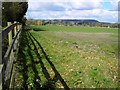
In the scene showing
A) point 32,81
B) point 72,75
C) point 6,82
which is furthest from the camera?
point 72,75

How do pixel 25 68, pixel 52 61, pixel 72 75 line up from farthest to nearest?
pixel 52 61 < pixel 72 75 < pixel 25 68

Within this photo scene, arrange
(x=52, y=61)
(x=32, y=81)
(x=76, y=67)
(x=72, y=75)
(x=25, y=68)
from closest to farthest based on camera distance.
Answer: (x=32, y=81)
(x=25, y=68)
(x=72, y=75)
(x=76, y=67)
(x=52, y=61)

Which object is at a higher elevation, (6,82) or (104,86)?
(6,82)

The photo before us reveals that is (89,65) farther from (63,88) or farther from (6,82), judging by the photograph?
(6,82)

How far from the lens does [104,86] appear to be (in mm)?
8758

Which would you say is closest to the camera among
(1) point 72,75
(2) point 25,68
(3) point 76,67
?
(2) point 25,68

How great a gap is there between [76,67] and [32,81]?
9.53ft

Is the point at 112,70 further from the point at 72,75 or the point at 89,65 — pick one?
the point at 72,75

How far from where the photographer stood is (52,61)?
11.0 m

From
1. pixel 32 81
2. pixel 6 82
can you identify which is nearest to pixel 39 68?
pixel 32 81

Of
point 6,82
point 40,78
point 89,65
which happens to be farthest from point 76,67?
point 6,82

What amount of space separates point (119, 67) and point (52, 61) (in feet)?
8.00

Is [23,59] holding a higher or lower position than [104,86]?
higher

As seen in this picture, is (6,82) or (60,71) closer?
(6,82)
